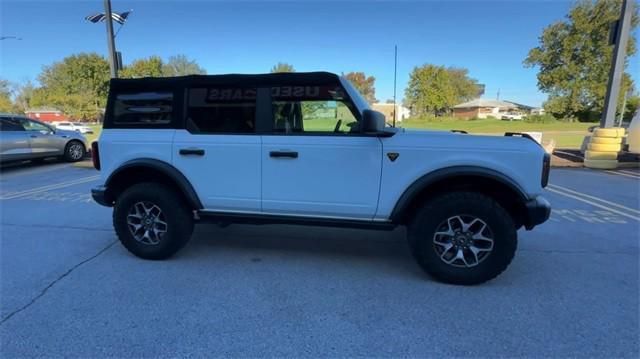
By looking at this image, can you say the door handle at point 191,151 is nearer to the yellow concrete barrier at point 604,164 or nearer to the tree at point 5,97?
the yellow concrete barrier at point 604,164

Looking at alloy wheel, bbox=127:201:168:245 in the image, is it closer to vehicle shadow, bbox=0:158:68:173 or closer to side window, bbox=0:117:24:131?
side window, bbox=0:117:24:131

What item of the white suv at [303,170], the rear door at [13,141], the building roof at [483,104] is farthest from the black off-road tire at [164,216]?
the building roof at [483,104]

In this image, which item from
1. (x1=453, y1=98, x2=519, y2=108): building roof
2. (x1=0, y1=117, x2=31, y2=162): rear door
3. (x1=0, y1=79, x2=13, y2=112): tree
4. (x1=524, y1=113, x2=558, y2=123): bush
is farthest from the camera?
(x1=453, y1=98, x2=519, y2=108): building roof

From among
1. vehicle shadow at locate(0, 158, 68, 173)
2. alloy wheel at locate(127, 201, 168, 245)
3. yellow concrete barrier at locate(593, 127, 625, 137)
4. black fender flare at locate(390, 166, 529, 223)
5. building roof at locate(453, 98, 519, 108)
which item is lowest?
vehicle shadow at locate(0, 158, 68, 173)

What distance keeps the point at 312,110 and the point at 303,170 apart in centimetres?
57

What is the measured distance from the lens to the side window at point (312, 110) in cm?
330

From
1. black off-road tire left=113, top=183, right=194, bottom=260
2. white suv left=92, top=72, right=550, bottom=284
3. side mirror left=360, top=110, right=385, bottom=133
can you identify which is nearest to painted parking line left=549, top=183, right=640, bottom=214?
white suv left=92, top=72, right=550, bottom=284

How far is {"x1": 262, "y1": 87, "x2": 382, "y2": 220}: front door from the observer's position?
322 cm

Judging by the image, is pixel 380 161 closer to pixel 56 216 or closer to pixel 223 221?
pixel 223 221

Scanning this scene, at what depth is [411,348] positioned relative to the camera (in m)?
2.33

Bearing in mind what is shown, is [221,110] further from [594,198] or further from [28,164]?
[28,164]

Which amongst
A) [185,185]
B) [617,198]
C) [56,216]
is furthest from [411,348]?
[617,198]

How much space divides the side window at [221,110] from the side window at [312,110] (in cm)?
25

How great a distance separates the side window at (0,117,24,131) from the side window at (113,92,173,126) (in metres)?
8.39
